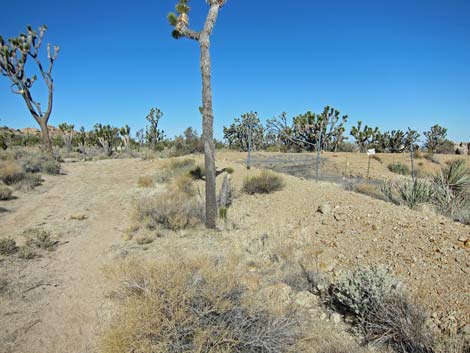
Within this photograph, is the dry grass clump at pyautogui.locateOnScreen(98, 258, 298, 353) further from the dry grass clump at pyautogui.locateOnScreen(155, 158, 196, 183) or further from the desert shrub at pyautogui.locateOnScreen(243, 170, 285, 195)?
the dry grass clump at pyautogui.locateOnScreen(155, 158, 196, 183)

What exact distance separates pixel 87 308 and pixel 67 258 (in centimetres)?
215

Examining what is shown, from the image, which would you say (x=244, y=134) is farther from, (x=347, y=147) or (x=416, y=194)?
(x=416, y=194)

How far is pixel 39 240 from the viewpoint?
6273 millimetres

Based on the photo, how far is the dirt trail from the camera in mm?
3367

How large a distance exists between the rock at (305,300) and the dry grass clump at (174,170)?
1042cm

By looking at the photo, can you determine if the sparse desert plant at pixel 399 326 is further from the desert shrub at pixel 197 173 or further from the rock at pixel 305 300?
the desert shrub at pixel 197 173

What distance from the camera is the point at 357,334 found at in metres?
3.36

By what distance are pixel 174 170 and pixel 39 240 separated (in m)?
9.03

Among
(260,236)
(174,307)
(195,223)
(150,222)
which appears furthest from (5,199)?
(174,307)

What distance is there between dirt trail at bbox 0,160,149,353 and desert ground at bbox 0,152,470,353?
0.02 meters

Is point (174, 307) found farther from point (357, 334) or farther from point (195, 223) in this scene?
point (195, 223)

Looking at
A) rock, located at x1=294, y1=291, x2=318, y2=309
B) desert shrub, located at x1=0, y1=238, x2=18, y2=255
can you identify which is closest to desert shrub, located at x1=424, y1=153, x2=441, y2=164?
rock, located at x1=294, y1=291, x2=318, y2=309

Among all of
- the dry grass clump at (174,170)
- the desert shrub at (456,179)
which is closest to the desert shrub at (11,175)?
the dry grass clump at (174,170)

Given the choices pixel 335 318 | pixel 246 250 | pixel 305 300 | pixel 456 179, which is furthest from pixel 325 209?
pixel 456 179
